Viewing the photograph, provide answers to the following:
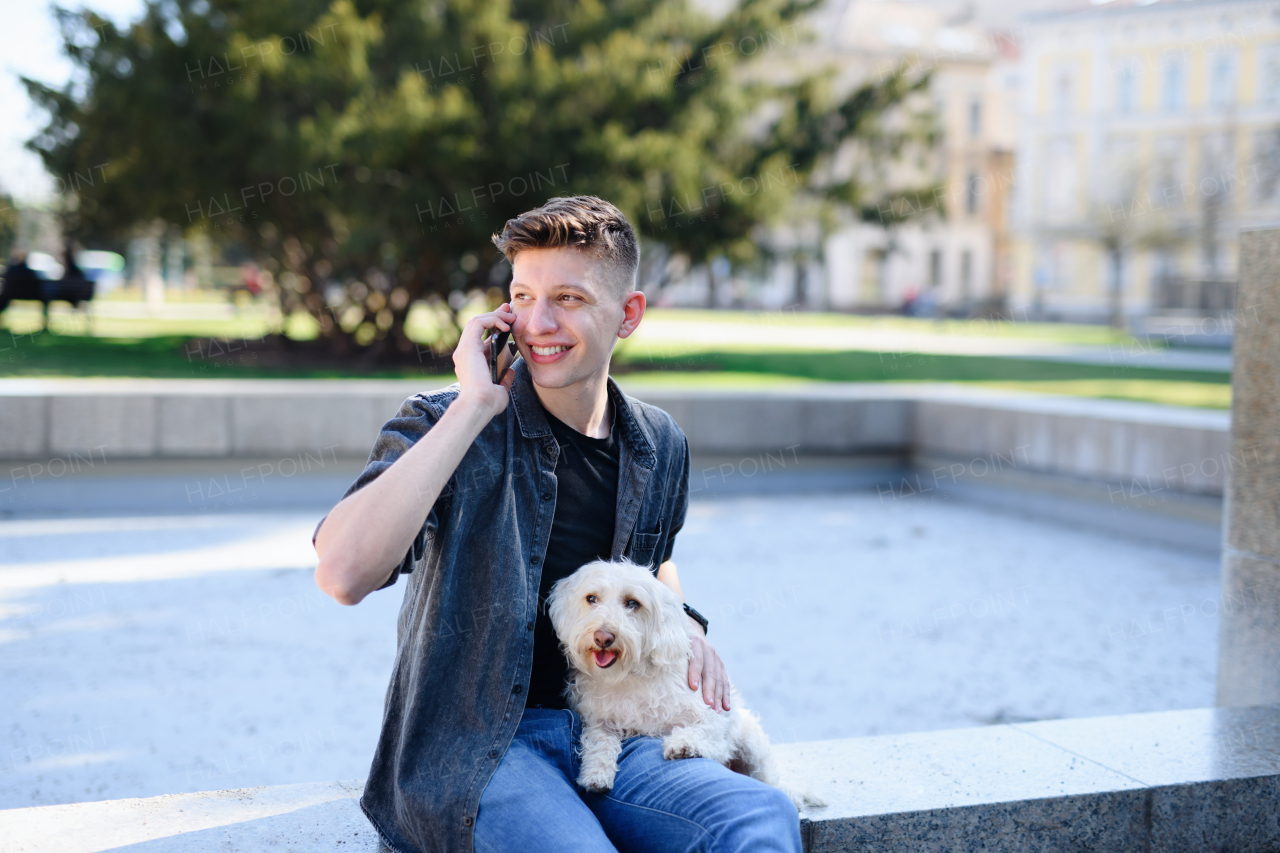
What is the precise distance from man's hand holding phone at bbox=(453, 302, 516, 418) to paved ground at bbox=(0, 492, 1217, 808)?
2.38m

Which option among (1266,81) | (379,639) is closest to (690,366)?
(379,639)

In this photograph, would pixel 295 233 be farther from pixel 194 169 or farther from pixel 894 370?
pixel 894 370

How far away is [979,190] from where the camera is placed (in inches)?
2486

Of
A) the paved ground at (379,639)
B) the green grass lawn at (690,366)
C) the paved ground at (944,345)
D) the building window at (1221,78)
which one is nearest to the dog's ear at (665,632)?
the paved ground at (379,639)

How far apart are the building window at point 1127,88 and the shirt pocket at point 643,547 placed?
179 ft

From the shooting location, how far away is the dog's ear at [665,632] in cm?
239

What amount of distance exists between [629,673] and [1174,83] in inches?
2156

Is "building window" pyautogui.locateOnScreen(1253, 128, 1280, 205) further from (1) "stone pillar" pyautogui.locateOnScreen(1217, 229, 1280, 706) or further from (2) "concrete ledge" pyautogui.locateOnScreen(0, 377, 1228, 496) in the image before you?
(1) "stone pillar" pyautogui.locateOnScreen(1217, 229, 1280, 706)

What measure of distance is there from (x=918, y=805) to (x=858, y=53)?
195ft

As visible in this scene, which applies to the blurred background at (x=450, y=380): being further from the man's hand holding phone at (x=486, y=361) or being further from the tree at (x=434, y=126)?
the man's hand holding phone at (x=486, y=361)

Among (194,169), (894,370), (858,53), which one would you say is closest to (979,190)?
(858,53)

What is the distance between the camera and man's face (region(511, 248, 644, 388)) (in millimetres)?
2502

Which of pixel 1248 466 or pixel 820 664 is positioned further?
pixel 820 664

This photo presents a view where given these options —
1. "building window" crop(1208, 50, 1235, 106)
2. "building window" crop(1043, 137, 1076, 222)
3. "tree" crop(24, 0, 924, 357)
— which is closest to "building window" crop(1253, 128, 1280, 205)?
"tree" crop(24, 0, 924, 357)
